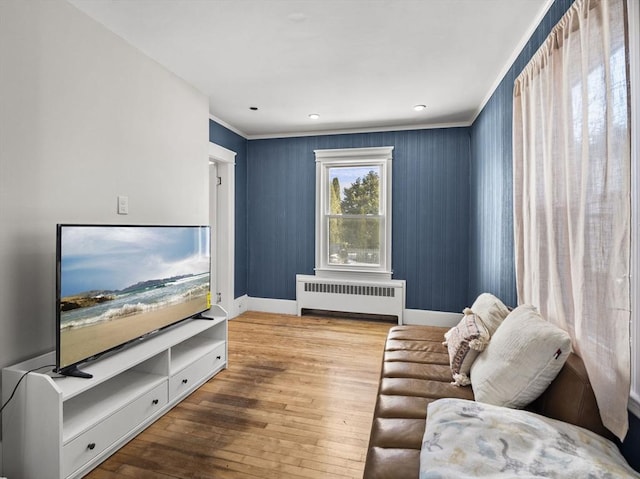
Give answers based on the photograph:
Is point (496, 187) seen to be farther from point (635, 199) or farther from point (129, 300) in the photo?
point (129, 300)

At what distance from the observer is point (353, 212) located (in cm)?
460

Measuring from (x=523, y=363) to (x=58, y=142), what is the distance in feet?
8.89

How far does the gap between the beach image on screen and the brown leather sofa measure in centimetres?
160

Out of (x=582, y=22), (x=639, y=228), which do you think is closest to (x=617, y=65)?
(x=582, y=22)

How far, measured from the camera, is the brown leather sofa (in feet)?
3.95

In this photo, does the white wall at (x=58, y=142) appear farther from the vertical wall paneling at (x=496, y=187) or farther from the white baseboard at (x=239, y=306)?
the vertical wall paneling at (x=496, y=187)

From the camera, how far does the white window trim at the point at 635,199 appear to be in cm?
114

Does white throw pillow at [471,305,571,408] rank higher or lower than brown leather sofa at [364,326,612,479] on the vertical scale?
higher

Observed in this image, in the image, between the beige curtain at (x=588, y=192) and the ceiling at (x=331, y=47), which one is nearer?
the beige curtain at (x=588, y=192)

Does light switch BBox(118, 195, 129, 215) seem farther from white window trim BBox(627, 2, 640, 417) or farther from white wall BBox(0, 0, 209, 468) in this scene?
white window trim BBox(627, 2, 640, 417)

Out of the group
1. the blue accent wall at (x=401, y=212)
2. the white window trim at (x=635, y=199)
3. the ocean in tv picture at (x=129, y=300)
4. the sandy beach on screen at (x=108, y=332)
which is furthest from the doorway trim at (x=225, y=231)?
the white window trim at (x=635, y=199)

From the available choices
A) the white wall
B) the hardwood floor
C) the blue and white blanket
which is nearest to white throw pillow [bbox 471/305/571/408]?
the blue and white blanket

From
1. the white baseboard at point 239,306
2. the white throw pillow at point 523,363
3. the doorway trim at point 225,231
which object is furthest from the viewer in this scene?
the white baseboard at point 239,306

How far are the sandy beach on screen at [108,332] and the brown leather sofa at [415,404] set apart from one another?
158 cm
